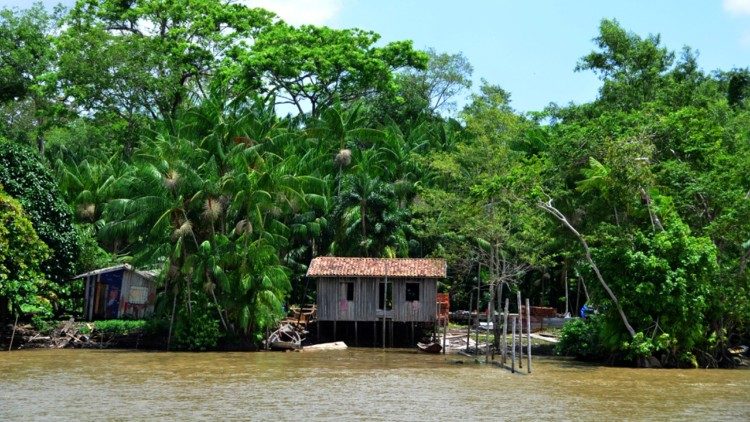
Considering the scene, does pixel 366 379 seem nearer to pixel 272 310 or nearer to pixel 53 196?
pixel 272 310

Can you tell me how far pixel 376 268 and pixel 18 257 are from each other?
45.8ft

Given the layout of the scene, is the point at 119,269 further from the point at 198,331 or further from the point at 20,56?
the point at 20,56

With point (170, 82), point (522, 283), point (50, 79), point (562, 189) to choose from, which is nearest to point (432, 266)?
point (562, 189)

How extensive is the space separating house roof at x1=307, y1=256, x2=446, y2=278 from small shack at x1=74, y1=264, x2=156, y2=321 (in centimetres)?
717

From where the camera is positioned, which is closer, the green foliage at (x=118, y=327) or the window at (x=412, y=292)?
the green foliage at (x=118, y=327)

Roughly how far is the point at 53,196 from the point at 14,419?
1843 cm

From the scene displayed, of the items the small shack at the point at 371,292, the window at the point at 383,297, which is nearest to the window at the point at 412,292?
the small shack at the point at 371,292

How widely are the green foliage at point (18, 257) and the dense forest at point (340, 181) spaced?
0.28ft

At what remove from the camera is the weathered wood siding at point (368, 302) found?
41.0 metres

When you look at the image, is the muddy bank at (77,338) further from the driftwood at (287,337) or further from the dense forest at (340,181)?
the driftwood at (287,337)

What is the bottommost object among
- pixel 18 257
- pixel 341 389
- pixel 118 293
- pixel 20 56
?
pixel 341 389

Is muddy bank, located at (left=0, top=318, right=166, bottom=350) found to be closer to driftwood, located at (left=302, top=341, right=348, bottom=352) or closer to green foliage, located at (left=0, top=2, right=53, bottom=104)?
driftwood, located at (left=302, top=341, right=348, bottom=352)

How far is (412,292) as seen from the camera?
41719 mm

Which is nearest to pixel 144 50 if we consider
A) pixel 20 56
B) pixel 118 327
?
pixel 20 56
